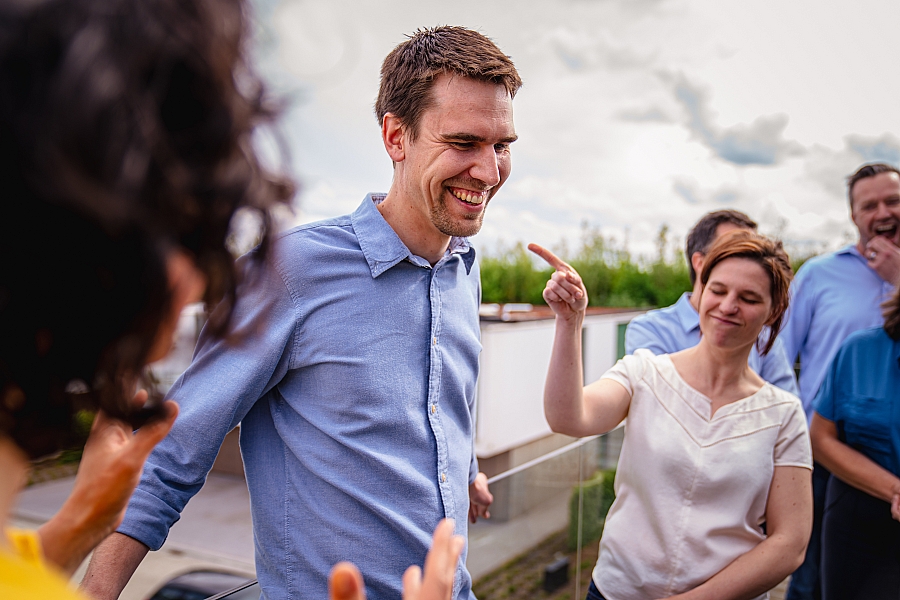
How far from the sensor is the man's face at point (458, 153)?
158 centimetres

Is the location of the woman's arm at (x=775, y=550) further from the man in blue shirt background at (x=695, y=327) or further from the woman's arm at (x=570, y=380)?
the man in blue shirt background at (x=695, y=327)

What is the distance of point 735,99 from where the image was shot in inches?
782

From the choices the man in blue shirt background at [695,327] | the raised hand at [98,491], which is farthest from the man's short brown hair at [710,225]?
the raised hand at [98,491]

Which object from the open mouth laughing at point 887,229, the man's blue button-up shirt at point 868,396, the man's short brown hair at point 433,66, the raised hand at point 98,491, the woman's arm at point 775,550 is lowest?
the woman's arm at point 775,550

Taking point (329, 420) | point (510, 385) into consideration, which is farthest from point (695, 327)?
point (510, 385)

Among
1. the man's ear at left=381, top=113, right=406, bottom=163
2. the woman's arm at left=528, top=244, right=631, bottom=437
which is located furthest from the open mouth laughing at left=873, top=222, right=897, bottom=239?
the man's ear at left=381, top=113, right=406, bottom=163

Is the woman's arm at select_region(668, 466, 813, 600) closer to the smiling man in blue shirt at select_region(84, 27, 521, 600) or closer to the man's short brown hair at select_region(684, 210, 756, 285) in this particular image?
the smiling man in blue shirt at select_region(84, 27, 521, 600)

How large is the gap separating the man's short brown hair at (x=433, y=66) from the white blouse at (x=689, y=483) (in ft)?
3.32

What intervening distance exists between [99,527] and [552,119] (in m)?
24.4

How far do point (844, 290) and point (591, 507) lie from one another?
1.65 m

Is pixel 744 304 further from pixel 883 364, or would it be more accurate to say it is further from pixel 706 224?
pixel 706 224

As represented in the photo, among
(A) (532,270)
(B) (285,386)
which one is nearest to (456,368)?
(B) (285,386)

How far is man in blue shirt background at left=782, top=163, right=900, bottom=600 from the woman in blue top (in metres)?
0.69

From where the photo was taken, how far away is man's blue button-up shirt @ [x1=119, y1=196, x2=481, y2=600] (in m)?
1.33
